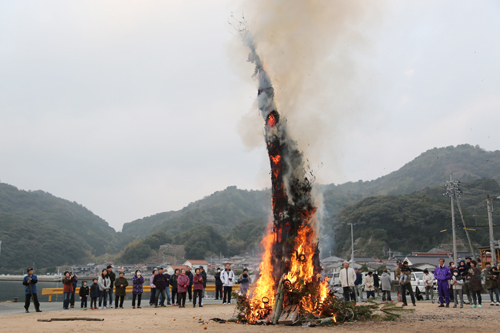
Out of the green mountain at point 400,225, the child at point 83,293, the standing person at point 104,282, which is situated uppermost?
the green mountain at point 400,225

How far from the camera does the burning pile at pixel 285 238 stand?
11211mm

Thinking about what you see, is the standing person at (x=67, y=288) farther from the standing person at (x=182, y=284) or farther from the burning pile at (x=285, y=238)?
the burning pile at (x=285, y=238)

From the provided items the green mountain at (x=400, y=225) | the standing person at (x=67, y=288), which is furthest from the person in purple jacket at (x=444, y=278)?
the green mountain at (x=400, y=225)

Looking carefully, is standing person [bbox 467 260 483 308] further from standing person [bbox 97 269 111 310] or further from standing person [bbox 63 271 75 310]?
standing person [bbox 63 271 75 310]

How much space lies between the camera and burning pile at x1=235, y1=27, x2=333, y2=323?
1121 cm

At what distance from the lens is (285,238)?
39.0 ft

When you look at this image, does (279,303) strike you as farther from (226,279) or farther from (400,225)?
(400,225)

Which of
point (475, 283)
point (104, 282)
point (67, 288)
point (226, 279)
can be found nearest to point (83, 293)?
point (67, 288)

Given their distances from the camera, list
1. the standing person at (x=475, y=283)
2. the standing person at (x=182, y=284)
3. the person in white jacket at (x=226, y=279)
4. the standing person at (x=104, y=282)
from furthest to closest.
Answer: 1. the person in white jacket at (x=226, y=279)
2. the standing person at (x=182, y=284)
3. the standing person at (x=104, y=282)
4. the standing person at (x=475, y=283)

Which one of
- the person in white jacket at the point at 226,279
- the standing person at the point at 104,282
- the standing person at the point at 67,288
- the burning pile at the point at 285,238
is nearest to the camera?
the burning pile at the point at 285,238

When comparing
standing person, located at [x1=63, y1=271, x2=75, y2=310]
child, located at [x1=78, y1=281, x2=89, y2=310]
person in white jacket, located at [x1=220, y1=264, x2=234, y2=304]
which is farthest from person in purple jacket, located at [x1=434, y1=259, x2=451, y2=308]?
standing person, located at [x1=63, y1=271, x2=75, y2=310]

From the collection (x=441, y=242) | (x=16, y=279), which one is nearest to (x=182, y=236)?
(x=16, y=279)

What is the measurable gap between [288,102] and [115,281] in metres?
11.6

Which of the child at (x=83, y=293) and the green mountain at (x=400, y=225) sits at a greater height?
the green mountain at (x=400, y=225)
